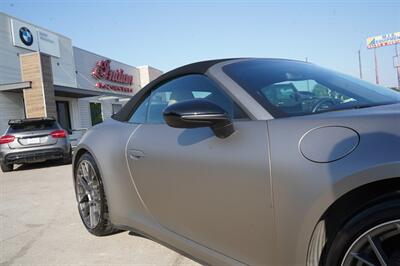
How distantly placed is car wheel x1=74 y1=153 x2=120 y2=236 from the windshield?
61.3 inches

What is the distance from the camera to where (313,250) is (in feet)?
5.12

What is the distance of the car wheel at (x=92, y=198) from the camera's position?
3051 millimetres

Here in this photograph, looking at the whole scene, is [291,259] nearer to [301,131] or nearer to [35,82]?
[301,131]

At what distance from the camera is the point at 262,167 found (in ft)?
5.45

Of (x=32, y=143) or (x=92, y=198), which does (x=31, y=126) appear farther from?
(x=92, y=198)

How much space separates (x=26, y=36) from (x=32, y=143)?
10.3 metres

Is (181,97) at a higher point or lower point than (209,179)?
higher

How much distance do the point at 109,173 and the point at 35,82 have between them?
47.5ft

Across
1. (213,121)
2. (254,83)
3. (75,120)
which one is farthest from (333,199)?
(75,120)

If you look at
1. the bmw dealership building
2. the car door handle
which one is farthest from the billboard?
the car door handle

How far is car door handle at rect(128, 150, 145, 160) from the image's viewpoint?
246 centimetres

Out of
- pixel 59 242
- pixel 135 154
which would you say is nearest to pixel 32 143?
pixel 59 242

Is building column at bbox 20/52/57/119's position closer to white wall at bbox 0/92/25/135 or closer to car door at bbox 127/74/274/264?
white wall at bbox 0/92/25/135

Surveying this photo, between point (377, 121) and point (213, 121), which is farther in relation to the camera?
point (213, 121)
